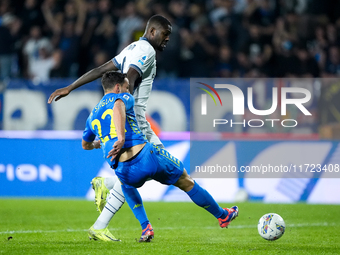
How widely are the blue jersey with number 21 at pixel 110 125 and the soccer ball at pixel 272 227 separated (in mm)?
1508

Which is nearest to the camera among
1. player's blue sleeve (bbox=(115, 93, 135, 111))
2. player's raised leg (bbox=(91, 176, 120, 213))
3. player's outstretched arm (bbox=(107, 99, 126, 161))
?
player's outstretched arm (bbox=(107, 99, 126, 161))

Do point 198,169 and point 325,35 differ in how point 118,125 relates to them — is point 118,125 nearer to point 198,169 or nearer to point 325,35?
point 198,169

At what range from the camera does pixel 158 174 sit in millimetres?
5242

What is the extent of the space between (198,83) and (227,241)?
14.6ft

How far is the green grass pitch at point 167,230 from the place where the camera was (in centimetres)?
514

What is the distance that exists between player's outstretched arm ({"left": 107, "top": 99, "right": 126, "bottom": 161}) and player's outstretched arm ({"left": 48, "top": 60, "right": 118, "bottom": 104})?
706mm

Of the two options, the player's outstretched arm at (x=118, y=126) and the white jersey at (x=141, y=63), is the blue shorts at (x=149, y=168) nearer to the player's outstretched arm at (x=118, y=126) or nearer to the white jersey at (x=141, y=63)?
the player's outstretched arm at (x=118, y=126)

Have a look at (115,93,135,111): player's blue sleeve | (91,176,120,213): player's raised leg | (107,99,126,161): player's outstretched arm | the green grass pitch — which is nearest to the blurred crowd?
the green grass pitch

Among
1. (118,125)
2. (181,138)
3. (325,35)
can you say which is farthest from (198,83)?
(118,125)

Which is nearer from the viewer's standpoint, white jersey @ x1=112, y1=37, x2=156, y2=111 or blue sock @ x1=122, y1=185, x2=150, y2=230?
white jersey @ x1=112, y1=37, x2=156, y2=111

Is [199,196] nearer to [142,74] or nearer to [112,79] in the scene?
[142,74]

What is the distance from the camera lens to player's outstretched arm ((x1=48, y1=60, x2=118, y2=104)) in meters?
5.46

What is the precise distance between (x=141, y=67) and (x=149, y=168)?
967 millimetres

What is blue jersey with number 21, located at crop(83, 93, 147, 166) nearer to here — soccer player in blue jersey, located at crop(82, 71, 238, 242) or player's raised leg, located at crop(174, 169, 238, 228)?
soccer player in blue jersey, located at crop(82, 71, 238, 242)
